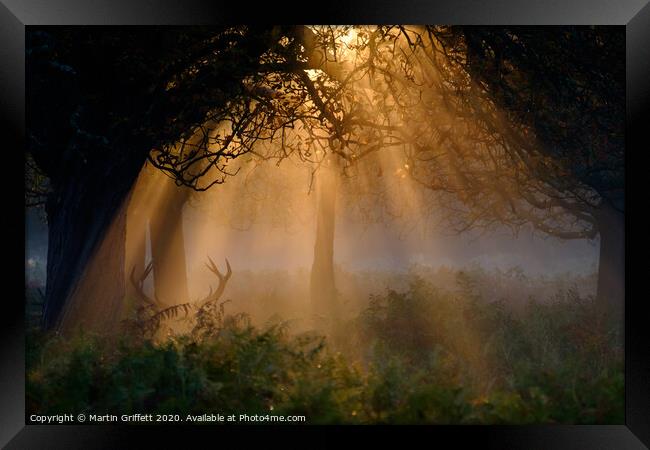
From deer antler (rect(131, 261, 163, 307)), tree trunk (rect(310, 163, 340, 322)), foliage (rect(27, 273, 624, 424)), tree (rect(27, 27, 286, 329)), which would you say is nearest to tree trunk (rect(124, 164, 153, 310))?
deer antler (rect(131, 261, 163, 307))

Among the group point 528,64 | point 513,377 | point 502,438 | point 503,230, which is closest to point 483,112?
point 528,64

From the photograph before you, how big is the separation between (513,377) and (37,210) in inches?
238

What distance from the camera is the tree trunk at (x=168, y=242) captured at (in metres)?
9.35

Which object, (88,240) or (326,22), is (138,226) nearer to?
(88,240)

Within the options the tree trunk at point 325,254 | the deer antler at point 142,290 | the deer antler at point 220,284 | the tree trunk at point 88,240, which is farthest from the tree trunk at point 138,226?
the tree trunk at point 325,254

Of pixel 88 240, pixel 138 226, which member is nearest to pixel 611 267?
pixel 138 226

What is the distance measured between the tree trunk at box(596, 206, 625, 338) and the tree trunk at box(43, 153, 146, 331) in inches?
231

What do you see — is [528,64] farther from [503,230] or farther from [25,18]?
[25,18]

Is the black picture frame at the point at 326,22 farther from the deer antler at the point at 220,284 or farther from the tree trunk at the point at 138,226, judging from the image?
the tree trunk at the point at 138,226

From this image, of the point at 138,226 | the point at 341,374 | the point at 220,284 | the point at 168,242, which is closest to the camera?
the point at 341,374

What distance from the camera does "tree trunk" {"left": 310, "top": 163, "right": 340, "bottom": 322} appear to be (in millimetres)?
8953

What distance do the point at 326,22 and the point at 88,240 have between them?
4.41 meters

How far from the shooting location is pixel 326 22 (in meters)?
6.65

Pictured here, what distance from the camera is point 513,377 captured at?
25.3 ft
